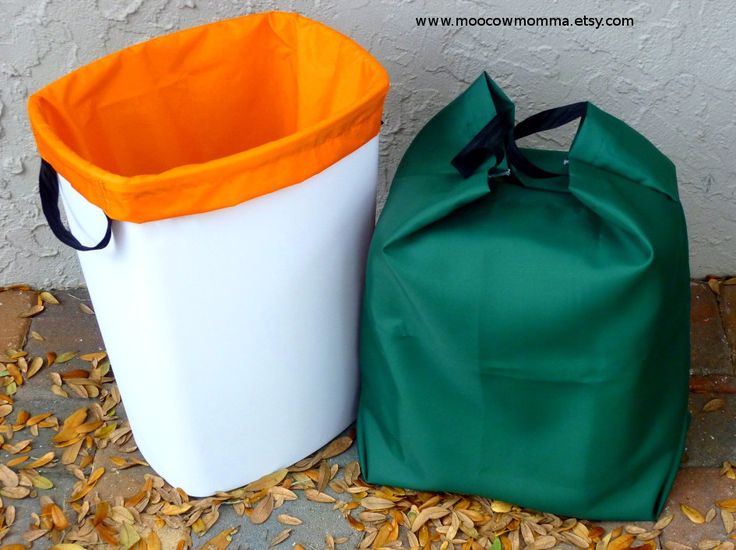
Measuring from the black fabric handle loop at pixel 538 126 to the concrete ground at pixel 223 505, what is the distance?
682mm

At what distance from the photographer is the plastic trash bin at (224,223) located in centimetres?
141

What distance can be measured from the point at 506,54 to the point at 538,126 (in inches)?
14.1

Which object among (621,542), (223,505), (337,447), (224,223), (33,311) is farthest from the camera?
(33,311)

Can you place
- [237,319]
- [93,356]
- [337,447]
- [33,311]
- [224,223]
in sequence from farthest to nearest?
[33,311]
[93,356]
[337,447]
[237,319]
[224,223]

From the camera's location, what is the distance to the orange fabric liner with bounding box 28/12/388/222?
4.44ft

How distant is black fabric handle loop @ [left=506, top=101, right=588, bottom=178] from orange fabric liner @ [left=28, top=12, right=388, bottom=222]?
0.24m

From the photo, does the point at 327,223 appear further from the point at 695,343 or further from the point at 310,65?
the point at 695,343

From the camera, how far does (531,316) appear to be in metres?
1.49

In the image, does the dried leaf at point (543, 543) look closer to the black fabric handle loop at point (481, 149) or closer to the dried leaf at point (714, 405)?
the dried leaf at point (714, 405)

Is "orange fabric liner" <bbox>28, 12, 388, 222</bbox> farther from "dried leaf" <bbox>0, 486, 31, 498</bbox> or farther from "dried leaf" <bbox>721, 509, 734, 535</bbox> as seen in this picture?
"dried leaf" <bbox>721, 509, 734, 535</bbox>

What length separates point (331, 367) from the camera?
5.86ft

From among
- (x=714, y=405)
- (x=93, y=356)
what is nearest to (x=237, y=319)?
(x=93, y=356)

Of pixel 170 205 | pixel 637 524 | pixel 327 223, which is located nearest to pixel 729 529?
pixel 637 524

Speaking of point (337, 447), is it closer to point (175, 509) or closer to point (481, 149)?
point (175, 509)
